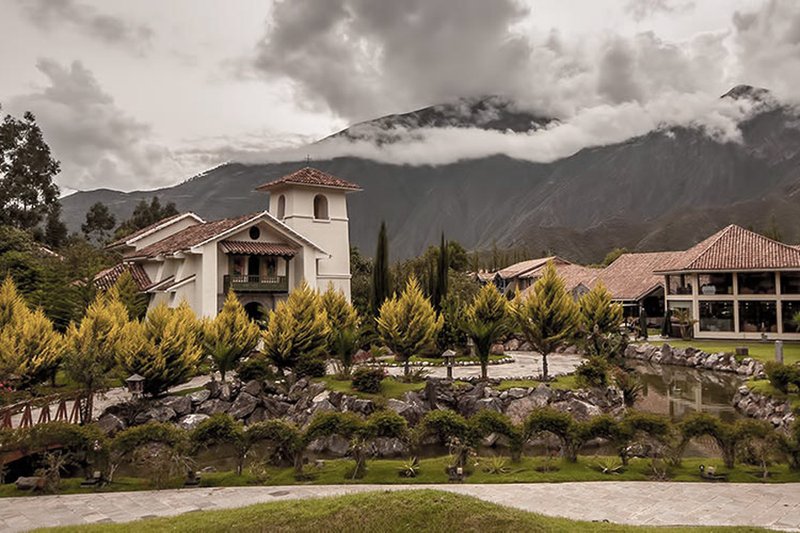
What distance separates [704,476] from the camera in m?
11.2

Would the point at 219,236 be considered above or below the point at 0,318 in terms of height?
above

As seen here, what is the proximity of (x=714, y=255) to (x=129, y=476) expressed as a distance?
33.7 meters

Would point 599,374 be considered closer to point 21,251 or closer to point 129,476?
point 129,476

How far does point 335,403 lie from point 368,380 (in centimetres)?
124

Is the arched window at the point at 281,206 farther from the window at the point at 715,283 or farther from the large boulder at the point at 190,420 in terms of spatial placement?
the window at the point at 715,283

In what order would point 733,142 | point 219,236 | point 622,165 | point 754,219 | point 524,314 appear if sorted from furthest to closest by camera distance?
1. point 622,165
2. point 733,142
3. point 754,219
4. point 219,236
5. point 524,314

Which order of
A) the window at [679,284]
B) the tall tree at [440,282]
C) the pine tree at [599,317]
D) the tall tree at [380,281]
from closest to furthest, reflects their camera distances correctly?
the pine tree at [599,317] < the tall tree at [440,282] < the tall tree at [380,281] < the window at [679,284]

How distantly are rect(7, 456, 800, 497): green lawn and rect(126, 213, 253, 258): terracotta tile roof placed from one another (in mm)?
17358

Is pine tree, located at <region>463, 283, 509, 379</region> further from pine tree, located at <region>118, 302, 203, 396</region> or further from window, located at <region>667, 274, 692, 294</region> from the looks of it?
window, located at <region>667, 274, 692, 294</region>

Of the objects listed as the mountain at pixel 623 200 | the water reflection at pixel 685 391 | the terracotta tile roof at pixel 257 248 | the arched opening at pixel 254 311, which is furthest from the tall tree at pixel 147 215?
the mountain at pixel 623 200

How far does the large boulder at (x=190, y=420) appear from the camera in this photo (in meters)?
17.8

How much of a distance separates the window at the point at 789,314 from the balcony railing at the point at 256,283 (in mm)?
26600

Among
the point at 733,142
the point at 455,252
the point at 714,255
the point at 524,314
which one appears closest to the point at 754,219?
the point at 733,142

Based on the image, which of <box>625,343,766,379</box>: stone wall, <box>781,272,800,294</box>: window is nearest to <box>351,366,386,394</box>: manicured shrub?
<box>625,343,766,379</box>: stone wall
